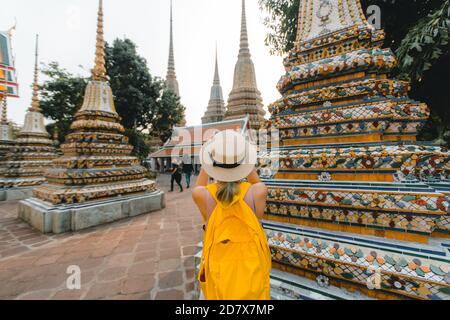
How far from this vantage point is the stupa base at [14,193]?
8.00 m

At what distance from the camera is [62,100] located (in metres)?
15.0

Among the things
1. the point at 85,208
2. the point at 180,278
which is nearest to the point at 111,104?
the point at 85,208

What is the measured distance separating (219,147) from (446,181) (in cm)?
317

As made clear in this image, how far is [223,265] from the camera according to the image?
4.20ft

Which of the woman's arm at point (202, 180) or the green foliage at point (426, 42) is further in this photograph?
the green foliage at point (426, 42)

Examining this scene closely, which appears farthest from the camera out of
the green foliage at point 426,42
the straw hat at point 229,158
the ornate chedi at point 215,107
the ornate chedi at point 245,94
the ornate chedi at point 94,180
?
the ornate chedi at point 215,107

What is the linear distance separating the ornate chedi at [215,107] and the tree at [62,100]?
1817 cm

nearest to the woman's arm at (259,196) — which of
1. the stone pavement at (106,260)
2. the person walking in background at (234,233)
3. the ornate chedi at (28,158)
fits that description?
the person walking in background at (234,233)

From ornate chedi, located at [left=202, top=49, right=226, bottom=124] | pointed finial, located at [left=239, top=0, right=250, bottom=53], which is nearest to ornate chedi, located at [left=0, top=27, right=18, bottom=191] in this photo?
ornate chedi, located at [left=202, top=49, right=226, bottom=124]

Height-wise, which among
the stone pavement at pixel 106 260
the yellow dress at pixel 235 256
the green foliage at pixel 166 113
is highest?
the green foliage at pixel 166 113

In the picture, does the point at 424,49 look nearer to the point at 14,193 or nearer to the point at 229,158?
the point at 229,158

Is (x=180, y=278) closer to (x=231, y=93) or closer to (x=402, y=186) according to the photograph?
(x=402, y=186)

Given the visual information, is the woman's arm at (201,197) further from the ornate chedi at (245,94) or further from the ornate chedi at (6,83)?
the ornate chedi at (245,94)

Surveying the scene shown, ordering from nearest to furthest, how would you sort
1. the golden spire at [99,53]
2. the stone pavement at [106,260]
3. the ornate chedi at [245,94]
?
the stone pavement at [106,260]
the golden spire at [99,53]
the ornate chedi at [245,94]
